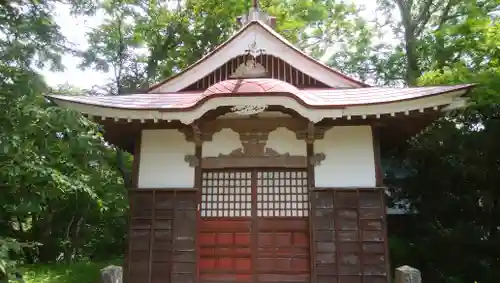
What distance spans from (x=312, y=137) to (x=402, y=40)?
41.3 feet

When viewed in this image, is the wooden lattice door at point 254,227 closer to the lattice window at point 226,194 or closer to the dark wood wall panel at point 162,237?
the lattice window at point 226,194

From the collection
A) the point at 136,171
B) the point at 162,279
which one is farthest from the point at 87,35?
the point at 162,279

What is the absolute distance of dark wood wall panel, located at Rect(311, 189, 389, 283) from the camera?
6914 mm

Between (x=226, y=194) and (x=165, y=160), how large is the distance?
130cm

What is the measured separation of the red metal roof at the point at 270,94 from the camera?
6633mm

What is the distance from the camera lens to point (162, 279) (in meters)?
7.12

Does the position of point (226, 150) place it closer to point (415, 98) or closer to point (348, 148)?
point (348, 148)

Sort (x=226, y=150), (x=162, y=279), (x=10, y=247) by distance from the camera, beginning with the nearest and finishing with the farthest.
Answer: (x=10, y=247)
(x=162, y=279)
(x=226, y=150)

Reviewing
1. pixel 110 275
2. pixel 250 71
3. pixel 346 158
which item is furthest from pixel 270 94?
pixel 110 275

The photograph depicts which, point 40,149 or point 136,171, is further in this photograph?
point 136,171

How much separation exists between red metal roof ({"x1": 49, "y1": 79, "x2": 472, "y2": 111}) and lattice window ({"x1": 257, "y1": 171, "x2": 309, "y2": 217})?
1472 millimetres

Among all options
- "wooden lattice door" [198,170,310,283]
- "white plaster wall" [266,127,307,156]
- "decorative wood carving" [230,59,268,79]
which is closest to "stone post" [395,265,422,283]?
"wooden lattice door" [198,170,310,283]

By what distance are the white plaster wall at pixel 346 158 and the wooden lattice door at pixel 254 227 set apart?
442 millimetres

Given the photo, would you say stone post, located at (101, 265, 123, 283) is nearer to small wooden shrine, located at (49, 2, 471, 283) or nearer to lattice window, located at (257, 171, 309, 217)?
small wooden shrine, located at (49, 2, 471, 283)
